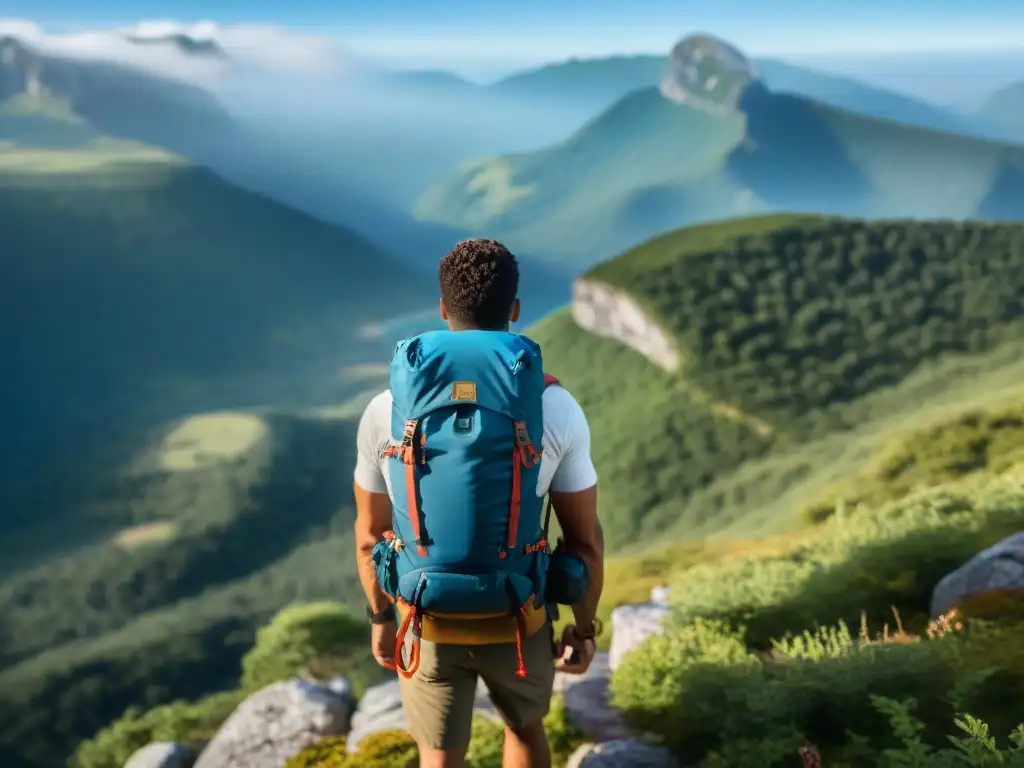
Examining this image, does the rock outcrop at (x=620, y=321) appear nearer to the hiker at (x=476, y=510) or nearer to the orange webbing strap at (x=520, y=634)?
the hiker at (x=476, y=510)

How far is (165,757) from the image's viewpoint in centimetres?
1278

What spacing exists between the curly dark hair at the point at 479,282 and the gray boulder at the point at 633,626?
618cm

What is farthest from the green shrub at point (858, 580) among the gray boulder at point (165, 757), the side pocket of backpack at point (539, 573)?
the gray boulder at point (165, 757)

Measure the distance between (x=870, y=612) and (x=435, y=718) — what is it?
6.07 metres

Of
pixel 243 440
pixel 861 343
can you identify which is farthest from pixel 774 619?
pixel 243 440

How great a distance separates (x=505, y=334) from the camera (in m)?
4.59

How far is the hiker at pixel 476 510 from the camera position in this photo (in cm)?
447

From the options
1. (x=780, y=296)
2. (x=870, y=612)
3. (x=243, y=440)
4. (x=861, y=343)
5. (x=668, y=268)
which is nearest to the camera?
(x=870, y=612)

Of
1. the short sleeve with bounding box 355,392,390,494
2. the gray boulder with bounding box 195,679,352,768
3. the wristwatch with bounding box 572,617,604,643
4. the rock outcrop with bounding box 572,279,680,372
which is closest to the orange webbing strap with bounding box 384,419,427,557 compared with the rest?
the short sleeve with bounding box 355,392,390,494

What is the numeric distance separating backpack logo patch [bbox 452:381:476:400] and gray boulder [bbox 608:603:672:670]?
20.5 feet

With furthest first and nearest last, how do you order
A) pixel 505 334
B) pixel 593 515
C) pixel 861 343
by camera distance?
pixel 861 343 → pixel 593 515 → pixel 505 334

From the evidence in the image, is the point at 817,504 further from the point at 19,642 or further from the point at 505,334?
the point at 19,642

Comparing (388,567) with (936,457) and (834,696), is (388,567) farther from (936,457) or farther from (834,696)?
(936,457)

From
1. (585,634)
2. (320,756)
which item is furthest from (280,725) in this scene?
(585,634)
